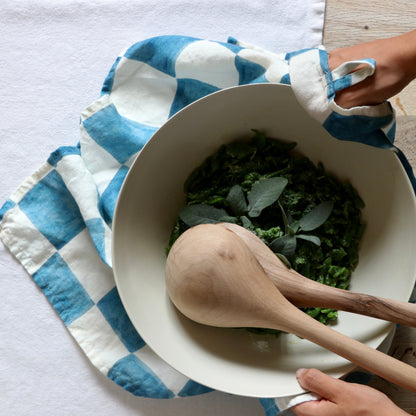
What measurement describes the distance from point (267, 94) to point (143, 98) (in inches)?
11.1

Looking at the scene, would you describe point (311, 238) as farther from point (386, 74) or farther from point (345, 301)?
point (386, 74)

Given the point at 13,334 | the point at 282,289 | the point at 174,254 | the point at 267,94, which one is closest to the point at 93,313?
the point at 13,334

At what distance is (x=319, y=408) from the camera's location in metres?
0.75

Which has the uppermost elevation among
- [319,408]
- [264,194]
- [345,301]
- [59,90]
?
[59,90]

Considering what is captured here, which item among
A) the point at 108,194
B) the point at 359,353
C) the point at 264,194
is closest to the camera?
the point at 359,353

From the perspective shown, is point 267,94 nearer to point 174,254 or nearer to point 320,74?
point 320,74

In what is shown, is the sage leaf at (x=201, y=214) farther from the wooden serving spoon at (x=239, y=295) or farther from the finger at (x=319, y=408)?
the finger at (x=319, y=408)

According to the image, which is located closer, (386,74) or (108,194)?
(386,74)

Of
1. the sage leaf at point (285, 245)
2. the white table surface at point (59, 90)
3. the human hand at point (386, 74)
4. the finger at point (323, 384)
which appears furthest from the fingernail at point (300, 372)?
the human hand at point (386, 74)

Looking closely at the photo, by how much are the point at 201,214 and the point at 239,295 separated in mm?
170

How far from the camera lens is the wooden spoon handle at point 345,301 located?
732 millimetres

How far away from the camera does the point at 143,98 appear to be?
Answer: 3.20 ft

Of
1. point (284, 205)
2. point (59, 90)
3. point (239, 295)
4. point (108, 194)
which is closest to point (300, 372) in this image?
point (239, 295)

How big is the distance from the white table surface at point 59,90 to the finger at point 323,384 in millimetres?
331
